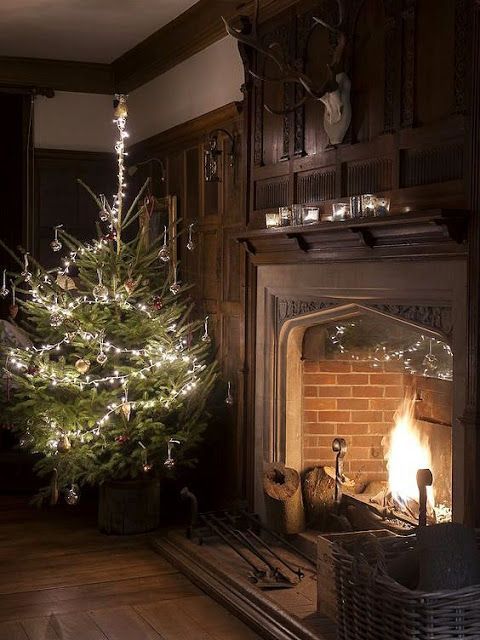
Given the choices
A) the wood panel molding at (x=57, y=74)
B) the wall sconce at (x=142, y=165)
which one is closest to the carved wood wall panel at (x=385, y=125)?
the wall sconce at (x=142, y=165)

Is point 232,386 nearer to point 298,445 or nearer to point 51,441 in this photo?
point 298,445

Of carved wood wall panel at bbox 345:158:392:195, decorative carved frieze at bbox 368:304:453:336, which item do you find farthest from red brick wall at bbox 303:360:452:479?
carved wood wall panel at bbox 345:158:392:195

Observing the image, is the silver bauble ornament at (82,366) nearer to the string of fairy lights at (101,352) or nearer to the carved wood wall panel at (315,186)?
the string of fairy lights at (101,352)

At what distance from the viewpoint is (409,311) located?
13.9ft

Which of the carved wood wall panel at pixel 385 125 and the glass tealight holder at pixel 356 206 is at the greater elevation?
the carved wood wall panel at pixel 385 125

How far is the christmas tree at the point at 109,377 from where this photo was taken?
5578 mm

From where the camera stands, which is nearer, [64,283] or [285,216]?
[285,216]

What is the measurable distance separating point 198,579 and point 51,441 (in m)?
1.20

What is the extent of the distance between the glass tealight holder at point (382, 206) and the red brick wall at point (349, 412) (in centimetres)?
133

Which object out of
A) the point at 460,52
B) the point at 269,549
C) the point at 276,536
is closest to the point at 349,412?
the point at 276,536

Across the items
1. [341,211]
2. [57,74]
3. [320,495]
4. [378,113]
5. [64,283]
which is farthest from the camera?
[57,74]

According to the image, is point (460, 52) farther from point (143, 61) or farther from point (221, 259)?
point (143, 61)

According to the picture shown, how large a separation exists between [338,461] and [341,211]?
1408 millimetres

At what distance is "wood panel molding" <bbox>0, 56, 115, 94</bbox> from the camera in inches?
298
